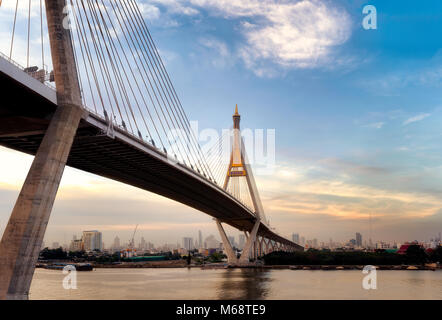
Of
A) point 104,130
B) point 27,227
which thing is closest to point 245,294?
point 104,130

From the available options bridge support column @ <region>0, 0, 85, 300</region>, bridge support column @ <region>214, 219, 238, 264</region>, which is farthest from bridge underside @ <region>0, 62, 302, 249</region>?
bridge support column @ <region>214, 219, 238, 264</region>

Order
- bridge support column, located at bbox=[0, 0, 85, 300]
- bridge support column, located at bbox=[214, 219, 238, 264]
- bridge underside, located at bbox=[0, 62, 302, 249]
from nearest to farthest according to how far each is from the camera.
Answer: bridge support column, located at bbox=[0, 0, 85, 300]
bridge underside, located at bbox=[0, 62, 302, 249]
bridge support column, located at bbox=[214, 219, 238, 264]

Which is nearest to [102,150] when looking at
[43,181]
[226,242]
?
[43,181]

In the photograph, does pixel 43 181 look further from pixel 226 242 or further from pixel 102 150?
pixel 226 242

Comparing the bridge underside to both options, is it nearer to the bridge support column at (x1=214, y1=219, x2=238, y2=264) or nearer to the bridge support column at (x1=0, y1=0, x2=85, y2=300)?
the bridge support column at (x1=0, y1=0, x2=85, y2=300)
